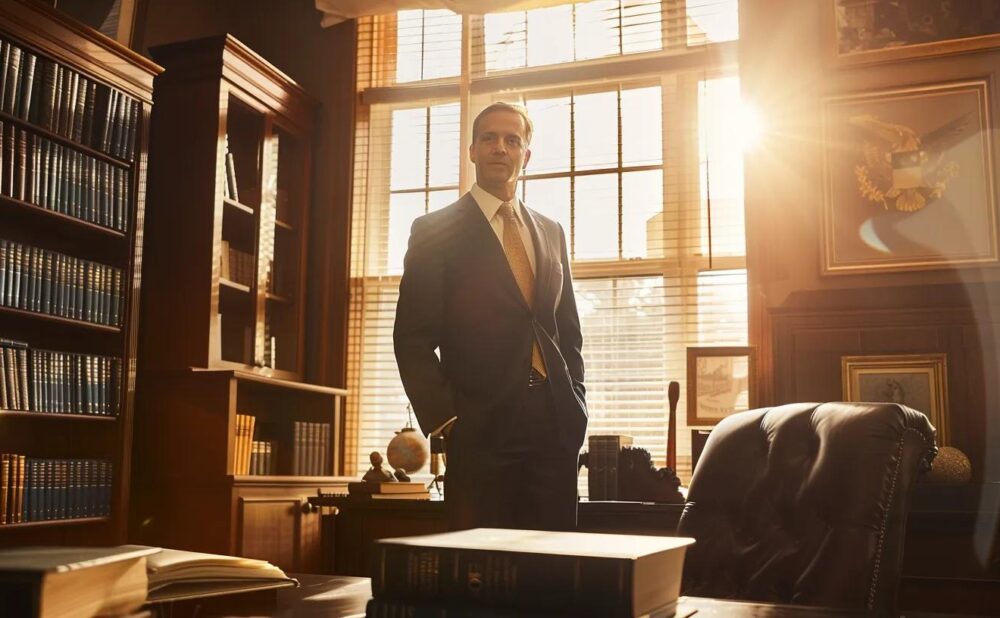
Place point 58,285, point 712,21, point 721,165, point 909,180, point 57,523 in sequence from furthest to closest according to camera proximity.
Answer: point 712,21 < point 721,165 < point 909,180 < point 58,285 < point 57,523

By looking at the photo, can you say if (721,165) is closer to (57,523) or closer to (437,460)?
(437,460)

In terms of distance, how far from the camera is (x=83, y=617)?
0.77 meters

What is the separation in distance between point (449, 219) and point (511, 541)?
57.4 inches

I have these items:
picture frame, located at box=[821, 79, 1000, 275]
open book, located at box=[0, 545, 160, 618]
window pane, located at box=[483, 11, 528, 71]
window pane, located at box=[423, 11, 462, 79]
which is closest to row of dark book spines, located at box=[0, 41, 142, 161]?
window pane, located at box=[423, 11, 462, 79]

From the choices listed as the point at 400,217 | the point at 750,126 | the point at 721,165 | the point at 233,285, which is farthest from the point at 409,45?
the point at 750,126

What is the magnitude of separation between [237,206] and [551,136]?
60.8 inches

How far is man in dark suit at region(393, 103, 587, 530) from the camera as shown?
2066 mm

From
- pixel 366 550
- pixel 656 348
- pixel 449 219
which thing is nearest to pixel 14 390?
pixel 366 550

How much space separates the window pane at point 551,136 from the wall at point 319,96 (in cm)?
95

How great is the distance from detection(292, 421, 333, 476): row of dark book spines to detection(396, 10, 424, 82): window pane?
1.84m

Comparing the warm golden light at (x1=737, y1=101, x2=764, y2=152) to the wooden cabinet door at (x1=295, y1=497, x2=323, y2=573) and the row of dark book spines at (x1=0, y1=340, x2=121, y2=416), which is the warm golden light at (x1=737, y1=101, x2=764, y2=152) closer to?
the wooden cabinet door at (x1=295, y1=497, x2=323, y2=573)

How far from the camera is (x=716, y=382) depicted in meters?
3.87

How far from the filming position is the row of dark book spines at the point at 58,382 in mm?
3277

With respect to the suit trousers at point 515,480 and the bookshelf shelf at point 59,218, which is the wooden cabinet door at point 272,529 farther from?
the suit trousers at point 515,480
